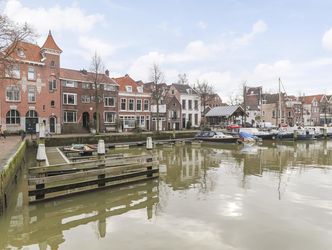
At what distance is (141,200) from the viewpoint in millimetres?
10719

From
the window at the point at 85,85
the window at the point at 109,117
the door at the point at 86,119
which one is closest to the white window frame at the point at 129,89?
the window at the point at 109,117

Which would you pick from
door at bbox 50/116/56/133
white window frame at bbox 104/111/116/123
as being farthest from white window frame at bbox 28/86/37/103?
white window frame at bbox 104/111/116/123

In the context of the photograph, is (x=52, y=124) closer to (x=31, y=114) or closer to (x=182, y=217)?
(x=31, y=114)

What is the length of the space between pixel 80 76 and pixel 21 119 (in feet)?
34.6

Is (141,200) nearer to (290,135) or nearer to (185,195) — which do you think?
(185,195)

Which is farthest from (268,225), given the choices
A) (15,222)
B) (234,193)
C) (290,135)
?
(290,135)

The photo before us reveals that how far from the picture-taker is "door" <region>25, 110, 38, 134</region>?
117 ft

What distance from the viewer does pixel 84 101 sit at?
41375 millimetres

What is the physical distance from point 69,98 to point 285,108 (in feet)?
175

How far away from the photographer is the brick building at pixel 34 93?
34.6 metres

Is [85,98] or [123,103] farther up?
[85,98]

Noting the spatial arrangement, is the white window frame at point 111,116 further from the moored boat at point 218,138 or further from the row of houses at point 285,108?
the row of houses at point 285,108

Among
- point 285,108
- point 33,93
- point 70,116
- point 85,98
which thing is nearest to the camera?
point 33,93

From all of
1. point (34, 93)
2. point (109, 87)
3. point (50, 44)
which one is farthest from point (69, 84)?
point (109, 87)
